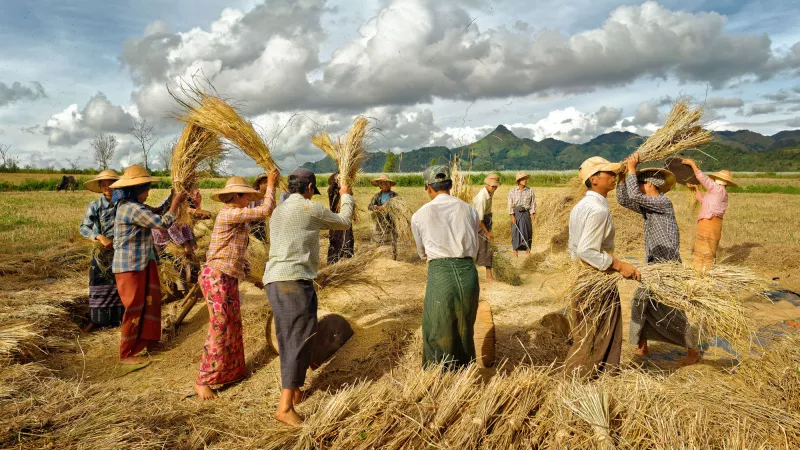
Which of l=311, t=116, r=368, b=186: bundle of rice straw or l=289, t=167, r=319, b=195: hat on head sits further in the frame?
l=311, t=116, r=368, b=186: bundle of rice straw

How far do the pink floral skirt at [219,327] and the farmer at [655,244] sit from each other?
3150 mm

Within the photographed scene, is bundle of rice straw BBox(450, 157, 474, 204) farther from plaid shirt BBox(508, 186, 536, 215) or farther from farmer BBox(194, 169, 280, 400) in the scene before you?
farmer BBox(194, 169, 280, 400)

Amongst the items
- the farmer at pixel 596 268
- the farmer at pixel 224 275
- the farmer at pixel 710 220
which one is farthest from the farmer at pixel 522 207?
the farmer at pixel 224 275

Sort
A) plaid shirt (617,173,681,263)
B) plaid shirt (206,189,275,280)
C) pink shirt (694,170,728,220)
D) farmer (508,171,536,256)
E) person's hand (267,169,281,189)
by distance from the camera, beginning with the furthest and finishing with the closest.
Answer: farmer (508,171,536,256) < pink shirt (694,170,728,220) < plaid shirt (617,173,681,263) < person's hand (267,169,281,189) < plaid shirt (206,189,275,280)

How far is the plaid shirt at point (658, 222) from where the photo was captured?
12.4ft

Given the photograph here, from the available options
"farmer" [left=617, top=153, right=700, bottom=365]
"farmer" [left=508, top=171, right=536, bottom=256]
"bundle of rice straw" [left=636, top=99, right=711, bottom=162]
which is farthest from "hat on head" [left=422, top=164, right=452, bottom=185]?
"farmer" [left=508, top=171, right=536, bottom=256]

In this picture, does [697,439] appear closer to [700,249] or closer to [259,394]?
[259,394]

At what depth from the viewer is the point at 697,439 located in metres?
1.77

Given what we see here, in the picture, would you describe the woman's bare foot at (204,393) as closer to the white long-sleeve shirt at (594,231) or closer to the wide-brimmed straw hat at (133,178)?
the wide-brimmed straw hat at (133,178)

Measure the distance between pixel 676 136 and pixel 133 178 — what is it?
454cm

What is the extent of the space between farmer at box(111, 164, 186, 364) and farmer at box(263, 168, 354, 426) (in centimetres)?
152

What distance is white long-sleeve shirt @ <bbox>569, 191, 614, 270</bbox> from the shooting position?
2729 millimetres

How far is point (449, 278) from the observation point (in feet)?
9.04

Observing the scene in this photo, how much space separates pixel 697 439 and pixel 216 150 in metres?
4.44
